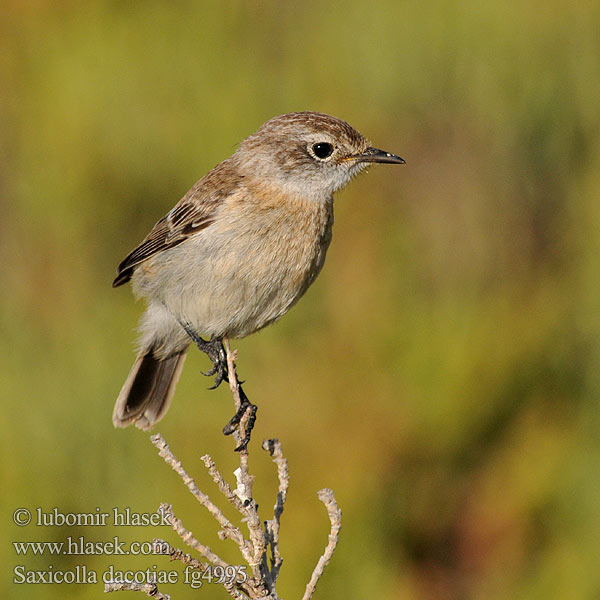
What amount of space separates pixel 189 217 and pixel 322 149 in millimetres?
555

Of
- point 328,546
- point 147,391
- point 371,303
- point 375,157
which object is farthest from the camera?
point 371,303

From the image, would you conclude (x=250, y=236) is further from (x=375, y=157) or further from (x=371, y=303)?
(x=371, y=303)

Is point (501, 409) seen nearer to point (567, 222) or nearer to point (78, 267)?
point (567, 222)

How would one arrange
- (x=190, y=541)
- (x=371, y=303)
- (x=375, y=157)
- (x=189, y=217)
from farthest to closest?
(x=371, y=303) → (x=189, y=217) → (x=375, y=157) → (x=190, y=541)

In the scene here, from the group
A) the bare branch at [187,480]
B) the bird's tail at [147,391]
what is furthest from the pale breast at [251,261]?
the bare branch at [187,480]

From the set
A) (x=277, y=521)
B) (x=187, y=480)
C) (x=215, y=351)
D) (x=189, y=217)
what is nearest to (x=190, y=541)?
(x=187, y=480)

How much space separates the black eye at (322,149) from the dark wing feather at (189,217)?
1.00 feet

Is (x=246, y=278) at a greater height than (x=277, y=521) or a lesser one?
greater

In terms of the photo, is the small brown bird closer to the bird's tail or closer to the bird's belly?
the bird's belly

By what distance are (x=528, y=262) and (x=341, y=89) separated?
1.31 m

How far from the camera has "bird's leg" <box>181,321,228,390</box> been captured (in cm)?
332

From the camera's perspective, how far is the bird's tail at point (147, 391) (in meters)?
3.61

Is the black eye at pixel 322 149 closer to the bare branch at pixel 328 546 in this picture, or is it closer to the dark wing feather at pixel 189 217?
the dark wing feather at pixel 189 217

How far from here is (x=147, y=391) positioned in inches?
144
